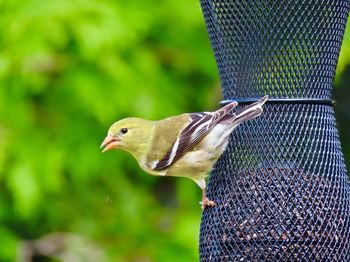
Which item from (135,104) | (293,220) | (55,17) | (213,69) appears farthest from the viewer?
(213,69)

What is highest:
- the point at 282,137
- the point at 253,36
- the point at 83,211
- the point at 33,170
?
the point at 253,36

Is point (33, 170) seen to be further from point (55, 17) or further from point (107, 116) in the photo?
point (55, 17)

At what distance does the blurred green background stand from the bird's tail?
223 cm

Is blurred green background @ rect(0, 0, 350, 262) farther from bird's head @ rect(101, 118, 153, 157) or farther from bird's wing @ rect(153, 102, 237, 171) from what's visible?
bird's wing @ rect(153, 102, 237, 171)

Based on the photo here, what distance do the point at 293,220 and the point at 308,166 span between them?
37cm

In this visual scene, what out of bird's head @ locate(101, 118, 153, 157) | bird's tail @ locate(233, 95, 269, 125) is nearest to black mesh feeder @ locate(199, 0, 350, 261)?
bird's tail @ locate(233, 95, 269, 125)

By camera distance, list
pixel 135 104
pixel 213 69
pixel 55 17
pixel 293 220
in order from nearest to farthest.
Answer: pixel 293 220
pixel 55 17
pixel 135 104
pixel 213 69

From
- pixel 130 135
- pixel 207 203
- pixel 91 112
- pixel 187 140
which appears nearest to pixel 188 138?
pixel 187 140

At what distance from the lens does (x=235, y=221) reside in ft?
18.1

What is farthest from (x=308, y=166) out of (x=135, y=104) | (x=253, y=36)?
(x=135, y=104)

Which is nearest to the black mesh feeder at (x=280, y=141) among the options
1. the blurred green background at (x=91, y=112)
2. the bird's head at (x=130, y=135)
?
the bird's head at (x=130, y=135)

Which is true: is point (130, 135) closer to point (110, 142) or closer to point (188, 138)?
point (110, 142)

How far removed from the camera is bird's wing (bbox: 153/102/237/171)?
585 centimetres

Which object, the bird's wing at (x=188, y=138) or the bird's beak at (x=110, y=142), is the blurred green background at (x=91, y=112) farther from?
the bird's wing at (x=188, y=138)
